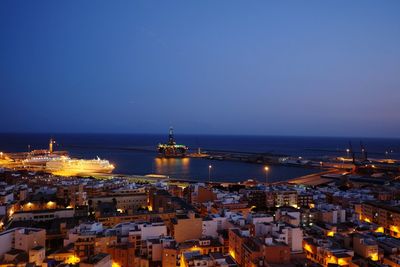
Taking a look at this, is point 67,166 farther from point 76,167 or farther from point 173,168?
point 173,168

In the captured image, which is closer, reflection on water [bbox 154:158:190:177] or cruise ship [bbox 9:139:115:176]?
reflection on water [bbox 154:158:190:177]

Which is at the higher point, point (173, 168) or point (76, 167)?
point (76, 167)

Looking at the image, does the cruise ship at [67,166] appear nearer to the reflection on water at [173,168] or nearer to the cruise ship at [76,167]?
the cruise ship at [76,167]

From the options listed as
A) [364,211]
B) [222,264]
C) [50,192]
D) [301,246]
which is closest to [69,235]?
[222,264]

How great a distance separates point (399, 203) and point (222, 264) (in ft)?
26.3

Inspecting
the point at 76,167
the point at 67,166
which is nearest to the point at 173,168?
the point at 76,167

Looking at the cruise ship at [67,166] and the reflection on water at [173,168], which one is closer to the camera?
the reflection on water at [173,168]

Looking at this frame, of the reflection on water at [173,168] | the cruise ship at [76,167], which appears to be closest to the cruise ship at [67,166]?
the cruise ship at [76,167]

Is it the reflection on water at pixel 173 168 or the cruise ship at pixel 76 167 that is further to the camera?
the cruise ship at pixel 76 167

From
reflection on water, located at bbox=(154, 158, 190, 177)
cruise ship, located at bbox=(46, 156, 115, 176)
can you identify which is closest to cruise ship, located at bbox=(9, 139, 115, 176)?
cruise ship, located at bbox=(46, 156, 115, 176)

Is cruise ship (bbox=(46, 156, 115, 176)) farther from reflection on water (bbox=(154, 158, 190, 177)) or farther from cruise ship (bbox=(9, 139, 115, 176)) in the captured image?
reflection on water (bbox=(154, 158, 190, 177))

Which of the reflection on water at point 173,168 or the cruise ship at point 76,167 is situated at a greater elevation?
the cruise ship at point 76,167

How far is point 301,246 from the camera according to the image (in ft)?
24.0

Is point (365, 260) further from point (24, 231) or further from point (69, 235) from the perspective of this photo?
point (24, 231)
